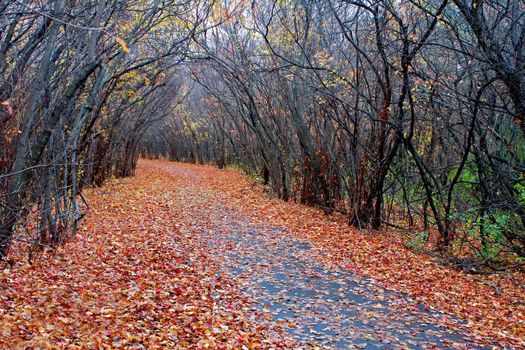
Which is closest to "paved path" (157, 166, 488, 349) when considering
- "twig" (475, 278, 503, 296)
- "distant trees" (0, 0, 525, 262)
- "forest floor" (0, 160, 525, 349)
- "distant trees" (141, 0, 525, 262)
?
"forest floor" (0, 160, 525, 349)

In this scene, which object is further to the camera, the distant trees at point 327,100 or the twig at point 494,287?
the twig at point 494,287

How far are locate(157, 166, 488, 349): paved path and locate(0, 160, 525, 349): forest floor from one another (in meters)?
0.02

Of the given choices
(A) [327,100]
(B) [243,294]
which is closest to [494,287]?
(B) [243,294]

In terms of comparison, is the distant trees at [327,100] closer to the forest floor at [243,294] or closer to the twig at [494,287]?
the twig at [494,287]

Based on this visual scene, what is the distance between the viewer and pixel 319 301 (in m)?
6.71

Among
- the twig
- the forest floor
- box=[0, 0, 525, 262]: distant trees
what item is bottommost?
the forest floor

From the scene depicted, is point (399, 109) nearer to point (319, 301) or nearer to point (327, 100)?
Answer: point (327, 100)

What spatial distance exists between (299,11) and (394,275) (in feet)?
26.7

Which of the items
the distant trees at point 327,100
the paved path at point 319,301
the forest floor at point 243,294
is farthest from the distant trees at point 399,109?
the paved path at point 319,301

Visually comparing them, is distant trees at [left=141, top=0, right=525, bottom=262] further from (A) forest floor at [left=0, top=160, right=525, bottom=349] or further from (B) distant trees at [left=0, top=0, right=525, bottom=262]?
(A) forest floor at [left=0, top=160, right=525, bottom=349]

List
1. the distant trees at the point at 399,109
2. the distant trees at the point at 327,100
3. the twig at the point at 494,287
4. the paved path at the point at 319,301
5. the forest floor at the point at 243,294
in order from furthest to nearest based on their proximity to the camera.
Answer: the distant trees at the point at 399,109
the twig at the point at 494,287
the distant trees at the point at 327,100
the paved path at the point at 319,301
the forest floor at the point at 243,294

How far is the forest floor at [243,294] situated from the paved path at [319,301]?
0.06 ft

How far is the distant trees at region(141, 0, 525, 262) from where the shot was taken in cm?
903

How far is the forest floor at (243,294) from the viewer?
529 cm
